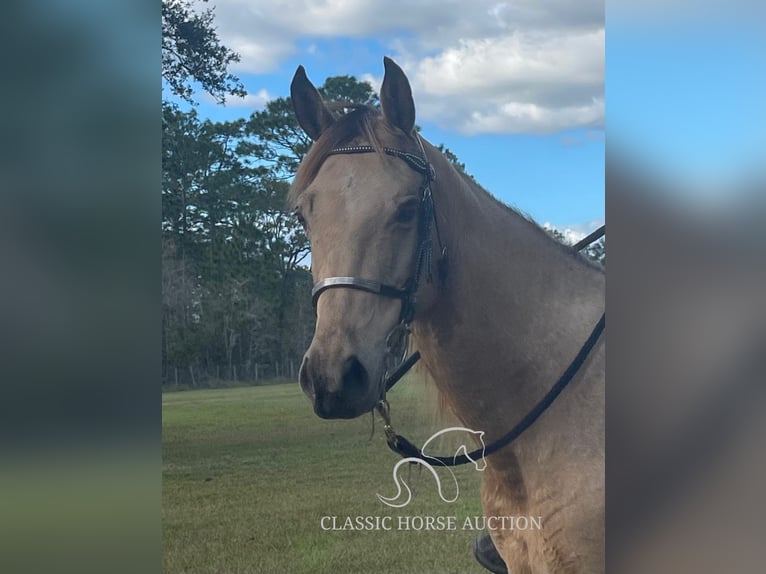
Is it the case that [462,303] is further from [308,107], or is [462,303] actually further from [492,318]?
[308,107]

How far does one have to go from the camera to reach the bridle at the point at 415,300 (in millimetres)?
2393

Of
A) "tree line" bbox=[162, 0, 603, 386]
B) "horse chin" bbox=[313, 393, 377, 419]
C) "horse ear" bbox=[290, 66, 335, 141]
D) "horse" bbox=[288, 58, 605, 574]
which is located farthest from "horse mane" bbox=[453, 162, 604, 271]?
"horse chin" bbox=[313, 393, 377, 419]

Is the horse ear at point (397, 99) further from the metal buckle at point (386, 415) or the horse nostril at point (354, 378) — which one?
the metal buckle at point (386, 415)

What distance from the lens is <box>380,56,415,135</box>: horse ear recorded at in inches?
102

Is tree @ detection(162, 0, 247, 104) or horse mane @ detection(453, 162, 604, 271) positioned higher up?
tree @ detection(162, 0, 247, 104)

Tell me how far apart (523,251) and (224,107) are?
170 centimetres

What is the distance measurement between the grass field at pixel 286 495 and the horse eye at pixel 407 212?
109 centimetres

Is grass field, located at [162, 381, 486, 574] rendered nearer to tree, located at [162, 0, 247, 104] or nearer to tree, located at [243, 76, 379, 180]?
tree, located at [243, 76, 379, 180]
